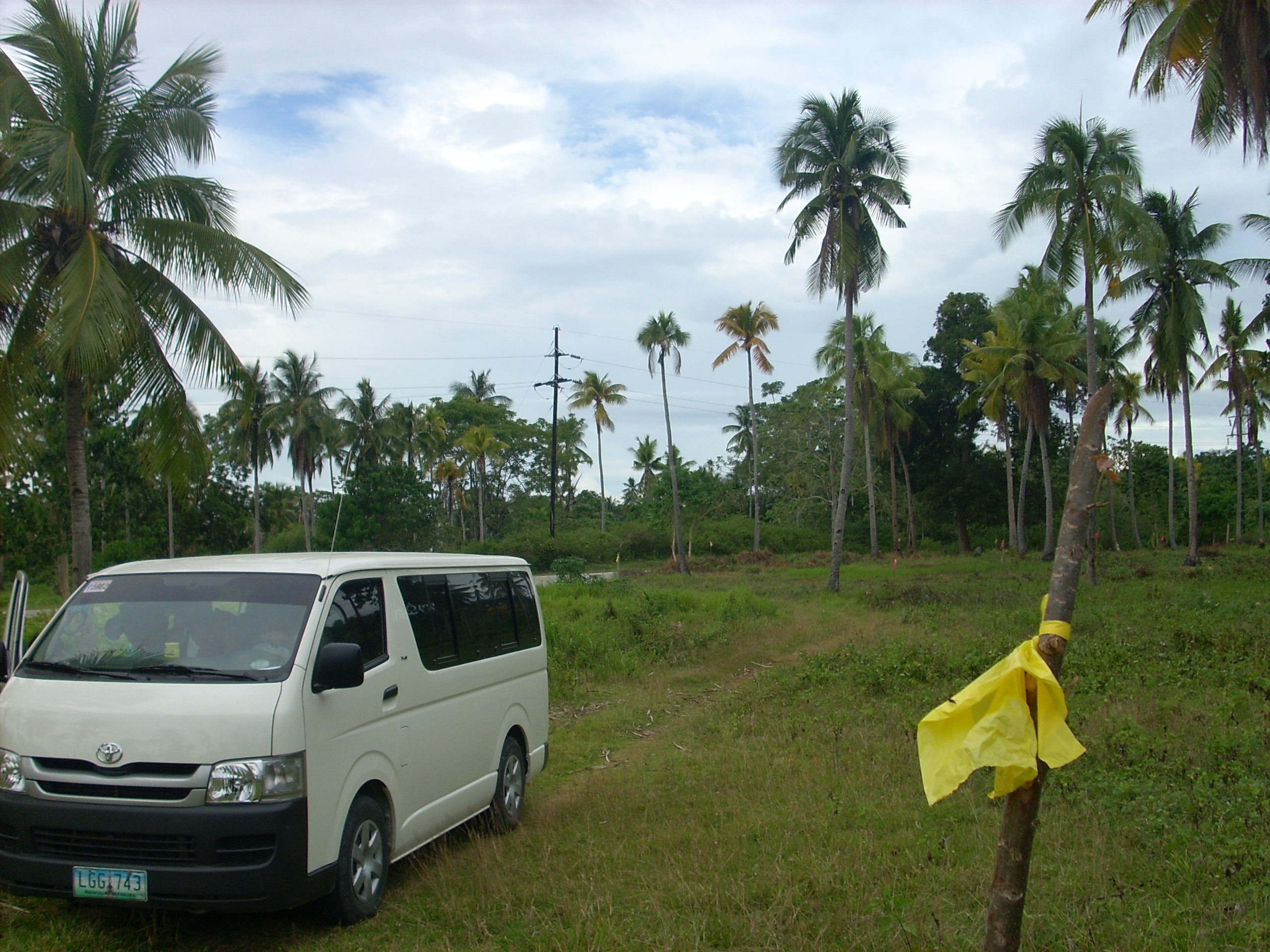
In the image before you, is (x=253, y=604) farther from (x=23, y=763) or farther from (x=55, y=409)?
(x=55, y=409)

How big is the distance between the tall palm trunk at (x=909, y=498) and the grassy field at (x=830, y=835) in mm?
36019

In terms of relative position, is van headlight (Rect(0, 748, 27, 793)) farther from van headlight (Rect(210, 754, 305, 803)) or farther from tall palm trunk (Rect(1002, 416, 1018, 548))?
tall palm trunk (Rect(1002, 416, 1018, 548))

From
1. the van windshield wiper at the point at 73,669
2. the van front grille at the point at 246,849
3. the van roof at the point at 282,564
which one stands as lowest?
the van front grille at the point at 246,849

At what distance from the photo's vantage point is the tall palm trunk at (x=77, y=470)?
1095cm

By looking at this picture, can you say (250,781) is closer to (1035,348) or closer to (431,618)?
(431,618)

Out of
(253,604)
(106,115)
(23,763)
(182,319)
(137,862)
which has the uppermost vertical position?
(106,115)

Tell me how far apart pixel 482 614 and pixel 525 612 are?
859 mm

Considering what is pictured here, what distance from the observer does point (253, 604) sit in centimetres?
512

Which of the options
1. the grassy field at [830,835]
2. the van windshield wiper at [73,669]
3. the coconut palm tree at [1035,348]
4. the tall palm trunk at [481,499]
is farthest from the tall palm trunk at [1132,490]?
the van windshield wiper at [73,669]

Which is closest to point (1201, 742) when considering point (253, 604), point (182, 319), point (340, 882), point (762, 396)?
point (340, 882)

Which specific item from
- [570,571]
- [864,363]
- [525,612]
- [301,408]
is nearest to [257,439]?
[301,408]

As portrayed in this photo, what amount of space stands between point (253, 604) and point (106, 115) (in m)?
8.81

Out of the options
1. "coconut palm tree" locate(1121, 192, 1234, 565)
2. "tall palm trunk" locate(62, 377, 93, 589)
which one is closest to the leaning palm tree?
"tall palm trunk" locate(62, 377, 93, 589)

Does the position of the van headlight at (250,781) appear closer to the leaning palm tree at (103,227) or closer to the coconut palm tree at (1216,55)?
the leaning palm tree at (103,227)
